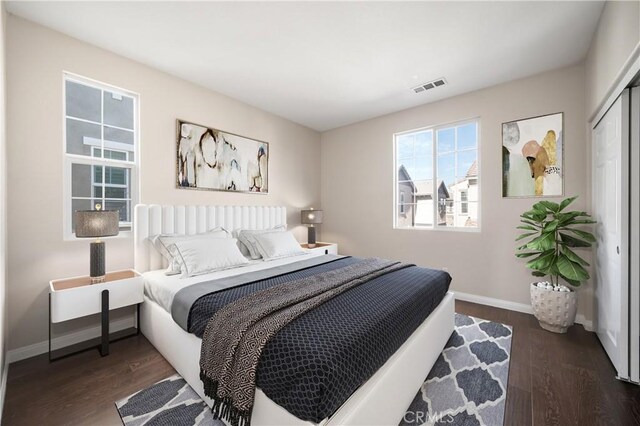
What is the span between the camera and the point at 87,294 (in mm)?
2121

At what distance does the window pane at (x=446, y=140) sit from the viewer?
3.71 m

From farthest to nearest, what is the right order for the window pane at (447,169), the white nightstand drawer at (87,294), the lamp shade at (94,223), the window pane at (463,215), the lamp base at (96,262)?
the window pane at (447,169) < the window pane at (463,215) < the lamp base at (96,262) < the lamp shade at (94,223) < the white nightstand drawer at (87,294)

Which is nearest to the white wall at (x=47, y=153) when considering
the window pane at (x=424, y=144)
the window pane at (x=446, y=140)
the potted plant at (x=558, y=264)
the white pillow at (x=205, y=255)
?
the white pillow at (x=205, y=255)

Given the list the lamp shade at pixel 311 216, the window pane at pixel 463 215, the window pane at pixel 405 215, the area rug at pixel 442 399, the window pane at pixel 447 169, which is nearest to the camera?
the area rug at pixel 442 399

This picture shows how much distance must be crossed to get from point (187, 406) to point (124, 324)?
154 cm

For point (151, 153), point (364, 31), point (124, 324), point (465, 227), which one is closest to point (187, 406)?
point (124, 324)

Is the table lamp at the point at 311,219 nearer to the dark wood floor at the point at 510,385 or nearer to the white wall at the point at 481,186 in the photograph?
the white wall at the point at 481,186

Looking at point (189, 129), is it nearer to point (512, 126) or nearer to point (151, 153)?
point (151, 153)

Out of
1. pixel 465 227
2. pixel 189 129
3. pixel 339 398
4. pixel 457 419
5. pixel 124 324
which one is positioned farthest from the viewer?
pixel 465 227

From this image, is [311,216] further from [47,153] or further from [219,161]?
[47,153]

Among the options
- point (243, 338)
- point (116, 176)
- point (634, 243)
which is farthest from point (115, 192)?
point (634, 243)

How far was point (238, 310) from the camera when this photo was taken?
156 cm

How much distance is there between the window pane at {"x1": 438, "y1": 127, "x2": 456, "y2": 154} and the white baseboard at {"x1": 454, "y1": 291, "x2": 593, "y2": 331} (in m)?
2.01

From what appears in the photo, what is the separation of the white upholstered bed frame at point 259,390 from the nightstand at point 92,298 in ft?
0.66
